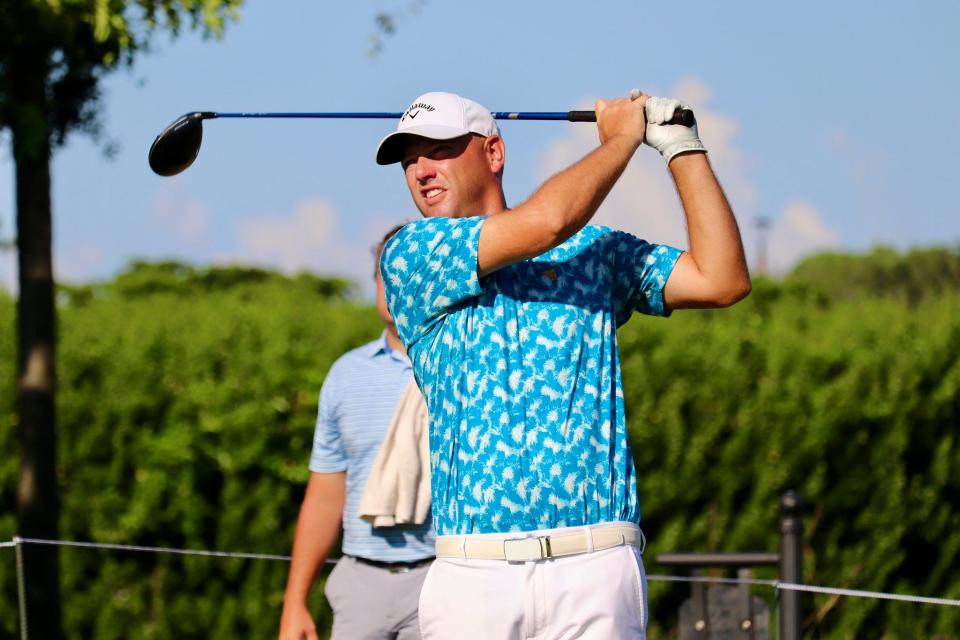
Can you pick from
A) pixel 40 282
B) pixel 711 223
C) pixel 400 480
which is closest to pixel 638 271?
pixel 711 223

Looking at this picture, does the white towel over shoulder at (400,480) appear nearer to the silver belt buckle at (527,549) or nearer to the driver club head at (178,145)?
the driver club head at (178,145)

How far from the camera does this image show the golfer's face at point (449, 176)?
3111 mm

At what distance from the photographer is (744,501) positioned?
773 centimetres

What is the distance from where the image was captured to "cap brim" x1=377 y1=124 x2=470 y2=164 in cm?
308

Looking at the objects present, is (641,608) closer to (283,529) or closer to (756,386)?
(283,529)

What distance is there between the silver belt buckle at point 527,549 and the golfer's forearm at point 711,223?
689mm

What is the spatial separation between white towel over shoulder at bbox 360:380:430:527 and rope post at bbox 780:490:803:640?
1424 millimetres

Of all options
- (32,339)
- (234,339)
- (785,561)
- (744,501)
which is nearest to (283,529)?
(234,339)

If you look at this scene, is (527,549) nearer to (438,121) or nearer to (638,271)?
(638,271)

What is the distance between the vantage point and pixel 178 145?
12.2 ft

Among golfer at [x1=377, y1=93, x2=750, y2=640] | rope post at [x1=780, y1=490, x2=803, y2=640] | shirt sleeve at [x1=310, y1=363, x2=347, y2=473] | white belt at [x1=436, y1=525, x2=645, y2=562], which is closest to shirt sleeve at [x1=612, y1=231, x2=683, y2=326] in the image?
golfer at [x1=377, y1=93, x2=750, y2=640]

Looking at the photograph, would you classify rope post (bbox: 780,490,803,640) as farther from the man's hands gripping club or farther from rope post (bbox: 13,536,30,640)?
rope post (bbox: 13,536,30,640)

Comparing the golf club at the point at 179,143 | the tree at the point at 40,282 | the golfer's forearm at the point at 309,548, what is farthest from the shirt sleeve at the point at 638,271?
the tree at the point at 40,282

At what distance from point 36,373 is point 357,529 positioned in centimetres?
238
